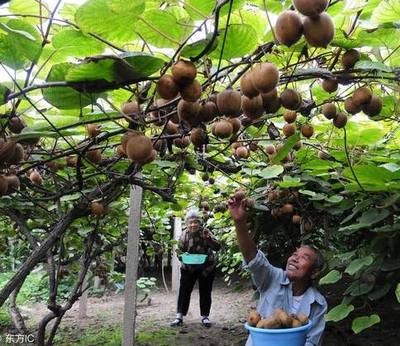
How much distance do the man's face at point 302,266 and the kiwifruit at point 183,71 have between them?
1.37 m

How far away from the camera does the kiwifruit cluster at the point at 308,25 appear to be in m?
0.58

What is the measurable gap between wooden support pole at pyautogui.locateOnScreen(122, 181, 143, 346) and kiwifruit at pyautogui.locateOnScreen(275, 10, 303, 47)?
185 centimetres

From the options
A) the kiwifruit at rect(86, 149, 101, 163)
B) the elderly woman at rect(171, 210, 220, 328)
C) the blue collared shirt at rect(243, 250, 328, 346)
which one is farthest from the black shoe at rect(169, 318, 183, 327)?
the kiwifruit at rect(86, 149, 101, 163)

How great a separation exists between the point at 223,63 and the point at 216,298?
5.78 meters

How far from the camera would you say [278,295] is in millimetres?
1831

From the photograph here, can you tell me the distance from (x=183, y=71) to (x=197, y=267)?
4.06 meters

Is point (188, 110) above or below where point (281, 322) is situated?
above

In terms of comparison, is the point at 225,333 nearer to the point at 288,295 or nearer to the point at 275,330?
the point at 288,295

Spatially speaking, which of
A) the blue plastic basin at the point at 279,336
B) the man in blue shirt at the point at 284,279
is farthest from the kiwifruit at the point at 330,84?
the man in blue shirt at the point at 284,279

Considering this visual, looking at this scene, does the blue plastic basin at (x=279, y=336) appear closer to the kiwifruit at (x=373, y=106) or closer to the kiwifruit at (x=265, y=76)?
the kiwifruit at (x=373, y=106)

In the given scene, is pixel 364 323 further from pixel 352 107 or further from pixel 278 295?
pixel 352 107

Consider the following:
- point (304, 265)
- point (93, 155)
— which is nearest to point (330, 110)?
point (93, 155)

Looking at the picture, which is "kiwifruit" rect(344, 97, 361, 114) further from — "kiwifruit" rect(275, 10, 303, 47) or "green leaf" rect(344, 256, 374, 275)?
"green leaf" rect(344, 256, 374, 275)

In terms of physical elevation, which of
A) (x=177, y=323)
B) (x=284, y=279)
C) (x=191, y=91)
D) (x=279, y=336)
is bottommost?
(x=177, y=323)
